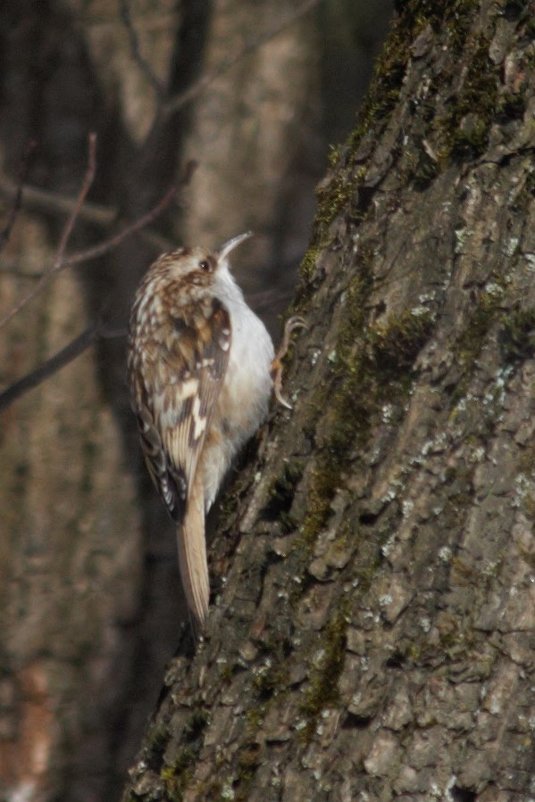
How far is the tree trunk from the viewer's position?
1.63 metres

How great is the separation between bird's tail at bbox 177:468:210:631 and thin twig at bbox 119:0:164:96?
144 cm

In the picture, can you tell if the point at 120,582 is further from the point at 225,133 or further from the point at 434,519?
the point at 434,519

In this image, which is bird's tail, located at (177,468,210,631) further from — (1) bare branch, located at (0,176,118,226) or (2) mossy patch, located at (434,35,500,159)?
→ (1) bare branch, located at (0,176,118,226)

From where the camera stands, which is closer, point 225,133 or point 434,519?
point 434,519

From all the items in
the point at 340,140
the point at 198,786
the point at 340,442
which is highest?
the point at 340,442

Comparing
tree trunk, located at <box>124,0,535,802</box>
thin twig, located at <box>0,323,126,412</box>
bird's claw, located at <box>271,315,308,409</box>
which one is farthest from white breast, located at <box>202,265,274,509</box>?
tree trunk, located at <box>124,0,535,802</box>

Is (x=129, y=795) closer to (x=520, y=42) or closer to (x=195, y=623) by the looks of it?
(x=195, y=623)

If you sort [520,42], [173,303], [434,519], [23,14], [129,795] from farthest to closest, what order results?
1. [23,14]
2. [173,303]
3. [129,795]
4. [520,42]
5. [434,519]

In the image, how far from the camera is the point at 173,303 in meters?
3.34

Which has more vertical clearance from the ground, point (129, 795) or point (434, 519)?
point (434, 519)

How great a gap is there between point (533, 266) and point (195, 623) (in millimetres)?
811

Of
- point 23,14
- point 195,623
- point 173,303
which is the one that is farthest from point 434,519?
point 23,14

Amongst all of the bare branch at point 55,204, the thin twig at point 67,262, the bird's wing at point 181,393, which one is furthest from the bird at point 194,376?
the bare branch at point 55,204

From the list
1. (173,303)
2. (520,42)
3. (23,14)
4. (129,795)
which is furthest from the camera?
(23,14)
